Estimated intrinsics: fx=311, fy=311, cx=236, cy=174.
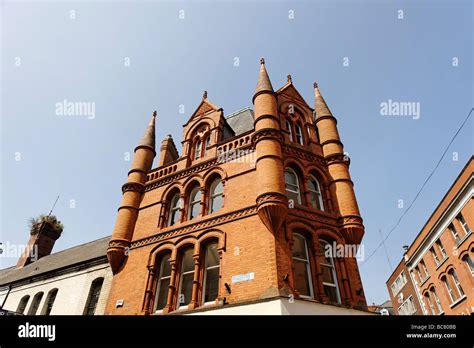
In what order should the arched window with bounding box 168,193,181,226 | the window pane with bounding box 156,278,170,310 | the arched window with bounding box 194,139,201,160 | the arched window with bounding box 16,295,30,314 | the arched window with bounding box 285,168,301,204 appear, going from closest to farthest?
the window pane with bounding box 156,278,170,310, the arched window with bounding box 285,168,301,204, the arched window with bounding box 168,193,181,226, the arched window with bounding box 194,139,201,160, the arched window with bounding box 16,295,30,314

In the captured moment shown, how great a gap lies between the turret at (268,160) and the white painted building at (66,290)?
837 centimetres

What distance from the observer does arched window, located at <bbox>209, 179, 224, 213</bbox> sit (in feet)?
43.1

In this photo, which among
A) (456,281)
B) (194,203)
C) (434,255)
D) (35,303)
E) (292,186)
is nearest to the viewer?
(292,186)

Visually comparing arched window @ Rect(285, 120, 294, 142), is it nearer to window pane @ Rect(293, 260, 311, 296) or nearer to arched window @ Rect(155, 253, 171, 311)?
window pane @ Rect(293, 260, 311, 296)

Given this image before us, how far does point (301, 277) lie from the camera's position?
10.7 m

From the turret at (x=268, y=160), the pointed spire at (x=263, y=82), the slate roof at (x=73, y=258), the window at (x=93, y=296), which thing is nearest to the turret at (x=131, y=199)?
the slate roof at (x=73, y=258)

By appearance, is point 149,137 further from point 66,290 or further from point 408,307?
point 408,307

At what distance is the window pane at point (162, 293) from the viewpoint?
11825mm

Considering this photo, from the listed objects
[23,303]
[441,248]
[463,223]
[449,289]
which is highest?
[441,248]

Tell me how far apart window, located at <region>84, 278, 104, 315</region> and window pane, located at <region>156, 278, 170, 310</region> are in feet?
14.0

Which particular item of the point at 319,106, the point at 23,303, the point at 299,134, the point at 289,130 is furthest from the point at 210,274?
the point at 23,303

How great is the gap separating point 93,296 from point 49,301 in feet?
12.5

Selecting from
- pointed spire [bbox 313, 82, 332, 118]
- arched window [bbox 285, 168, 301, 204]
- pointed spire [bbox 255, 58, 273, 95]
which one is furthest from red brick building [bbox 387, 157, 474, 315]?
pointed spire [bbox 255, 58, 273, 95]
